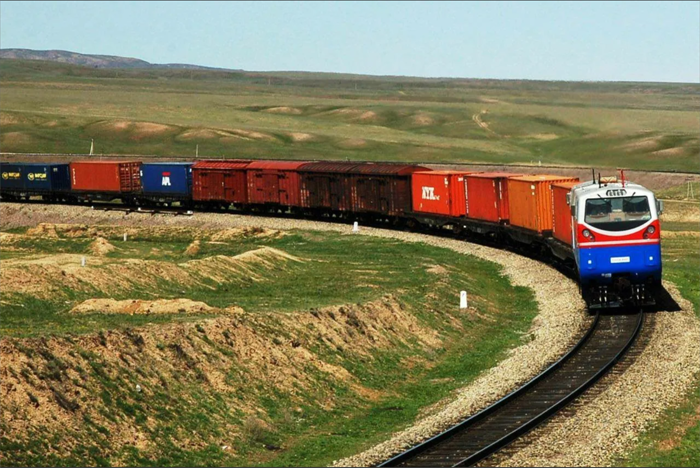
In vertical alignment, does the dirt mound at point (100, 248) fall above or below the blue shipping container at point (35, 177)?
below

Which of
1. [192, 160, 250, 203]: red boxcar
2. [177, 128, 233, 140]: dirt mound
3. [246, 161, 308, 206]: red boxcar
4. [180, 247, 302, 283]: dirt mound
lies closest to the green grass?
[180, 247, 302, 283]: dirt mound

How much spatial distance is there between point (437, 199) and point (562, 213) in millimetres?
18792

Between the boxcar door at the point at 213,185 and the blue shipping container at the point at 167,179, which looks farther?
the blue shipping container at the point at 167,179

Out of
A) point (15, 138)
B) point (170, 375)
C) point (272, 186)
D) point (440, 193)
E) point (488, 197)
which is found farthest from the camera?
Result: point (15, 138)

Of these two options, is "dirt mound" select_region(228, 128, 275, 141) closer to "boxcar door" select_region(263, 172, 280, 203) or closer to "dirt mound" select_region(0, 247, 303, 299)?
"boxcar door" select_region(263, 172, 280, 203)

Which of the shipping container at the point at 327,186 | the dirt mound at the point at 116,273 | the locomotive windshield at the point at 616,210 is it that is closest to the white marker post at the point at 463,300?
the locomotive windshield at the point at 616,210

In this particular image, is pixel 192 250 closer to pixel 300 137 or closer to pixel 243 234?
pixel 243 234

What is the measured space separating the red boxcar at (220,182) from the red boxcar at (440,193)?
16891mm

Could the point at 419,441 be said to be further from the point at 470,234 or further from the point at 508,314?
the point at 470,234

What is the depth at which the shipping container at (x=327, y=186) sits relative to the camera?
6681 cm

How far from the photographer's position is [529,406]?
24.1 metres

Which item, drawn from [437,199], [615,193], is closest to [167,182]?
[437,199]

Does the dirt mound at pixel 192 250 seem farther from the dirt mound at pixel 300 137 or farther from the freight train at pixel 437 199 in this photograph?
the dirt mound at pixel 300 137

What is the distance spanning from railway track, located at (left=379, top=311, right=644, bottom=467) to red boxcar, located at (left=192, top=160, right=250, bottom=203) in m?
44.4
